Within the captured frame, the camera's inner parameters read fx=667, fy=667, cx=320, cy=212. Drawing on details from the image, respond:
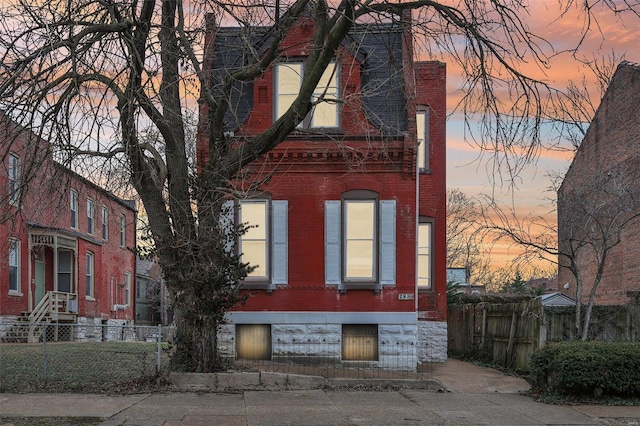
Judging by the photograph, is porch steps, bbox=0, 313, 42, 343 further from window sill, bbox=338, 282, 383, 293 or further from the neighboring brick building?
the neighboring brick building

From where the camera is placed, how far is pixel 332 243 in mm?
17562

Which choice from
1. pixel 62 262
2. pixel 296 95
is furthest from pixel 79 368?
pixel 62 262

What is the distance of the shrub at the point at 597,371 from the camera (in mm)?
12078

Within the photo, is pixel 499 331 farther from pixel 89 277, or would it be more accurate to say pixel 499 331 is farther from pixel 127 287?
pixel 127 287

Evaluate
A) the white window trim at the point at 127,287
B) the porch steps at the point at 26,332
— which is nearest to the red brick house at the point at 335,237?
the porch steps at the point at 26,332

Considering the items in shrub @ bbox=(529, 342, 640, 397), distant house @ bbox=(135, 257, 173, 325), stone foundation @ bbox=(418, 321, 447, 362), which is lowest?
distant house @ bbox=(135, 257, 173, 325)

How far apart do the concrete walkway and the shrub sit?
1.83 feet

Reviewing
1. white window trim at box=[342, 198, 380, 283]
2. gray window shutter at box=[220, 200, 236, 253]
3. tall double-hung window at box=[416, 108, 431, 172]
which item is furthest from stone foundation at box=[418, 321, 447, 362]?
gray window shutter at box=[220, 200, 236, 253]

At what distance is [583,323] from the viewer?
17125mm

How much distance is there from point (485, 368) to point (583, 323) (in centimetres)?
285

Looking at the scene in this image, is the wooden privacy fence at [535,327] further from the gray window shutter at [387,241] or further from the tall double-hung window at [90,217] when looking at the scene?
the tall double-hung window at [90,217]

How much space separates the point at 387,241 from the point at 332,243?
1.45m

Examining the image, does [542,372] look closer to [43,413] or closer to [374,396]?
[374,396]

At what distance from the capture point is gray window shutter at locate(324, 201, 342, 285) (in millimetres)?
17516
